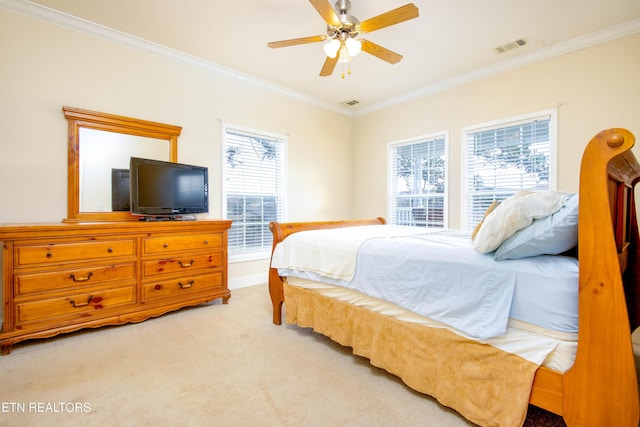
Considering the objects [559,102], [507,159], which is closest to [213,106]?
[507,159]

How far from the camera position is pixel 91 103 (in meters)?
Result: 2.89

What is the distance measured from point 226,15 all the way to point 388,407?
3.31 meters

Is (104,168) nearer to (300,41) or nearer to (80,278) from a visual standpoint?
(80,278)

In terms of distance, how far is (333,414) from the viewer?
149 centimetres

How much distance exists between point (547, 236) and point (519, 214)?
0.45 ft

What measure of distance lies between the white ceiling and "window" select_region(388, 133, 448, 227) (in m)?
0.99

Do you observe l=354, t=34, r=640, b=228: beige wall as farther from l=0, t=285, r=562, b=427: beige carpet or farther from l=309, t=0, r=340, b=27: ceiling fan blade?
l=0, t=285, r=562, b=427: beige carpet

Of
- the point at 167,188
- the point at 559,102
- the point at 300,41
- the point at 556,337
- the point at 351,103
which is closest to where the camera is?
the point at 556,337

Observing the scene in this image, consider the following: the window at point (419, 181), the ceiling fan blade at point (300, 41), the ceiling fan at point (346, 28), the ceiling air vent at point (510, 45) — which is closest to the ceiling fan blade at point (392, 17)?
the ceiling fan at point (346, 28)

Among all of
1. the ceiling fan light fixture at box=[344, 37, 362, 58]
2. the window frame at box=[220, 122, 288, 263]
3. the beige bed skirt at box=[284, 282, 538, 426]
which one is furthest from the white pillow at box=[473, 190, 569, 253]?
the window frame at box=[220, 122, 288, 263]

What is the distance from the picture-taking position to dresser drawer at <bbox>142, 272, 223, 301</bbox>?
2734 millimetres

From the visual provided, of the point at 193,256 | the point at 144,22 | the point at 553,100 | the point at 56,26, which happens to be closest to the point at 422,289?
the point at 193,256

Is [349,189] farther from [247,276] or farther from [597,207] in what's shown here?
[597,207]

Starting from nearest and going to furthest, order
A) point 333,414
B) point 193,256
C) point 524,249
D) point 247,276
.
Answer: point 524,249 < point 333,414 < point 193,256 < point 247,276
